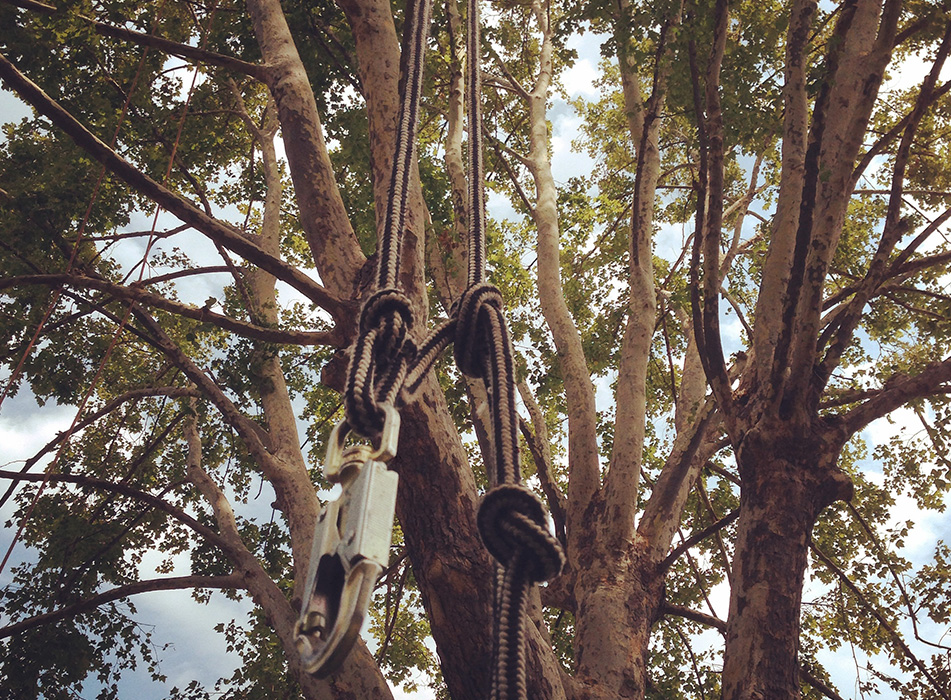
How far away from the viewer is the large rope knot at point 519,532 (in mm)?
1054

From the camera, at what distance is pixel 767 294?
138 inches

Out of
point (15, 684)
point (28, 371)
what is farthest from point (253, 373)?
point (15, 684)

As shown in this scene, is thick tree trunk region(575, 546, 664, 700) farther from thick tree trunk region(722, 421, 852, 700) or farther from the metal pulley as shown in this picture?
the metal pulley

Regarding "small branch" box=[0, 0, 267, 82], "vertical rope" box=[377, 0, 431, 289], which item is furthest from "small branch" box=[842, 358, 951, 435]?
"small branch" box=[0, 0, 267, 82]

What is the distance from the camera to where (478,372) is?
4.65 feet

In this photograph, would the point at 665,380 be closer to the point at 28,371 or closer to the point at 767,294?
the point at 767,294

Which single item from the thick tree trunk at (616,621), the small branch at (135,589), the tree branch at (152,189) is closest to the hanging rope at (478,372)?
the tree branch at (152,189)

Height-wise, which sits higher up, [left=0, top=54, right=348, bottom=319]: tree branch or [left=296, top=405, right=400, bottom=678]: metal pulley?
[left=0, top=54, right=348, bottom=319]: tree branch

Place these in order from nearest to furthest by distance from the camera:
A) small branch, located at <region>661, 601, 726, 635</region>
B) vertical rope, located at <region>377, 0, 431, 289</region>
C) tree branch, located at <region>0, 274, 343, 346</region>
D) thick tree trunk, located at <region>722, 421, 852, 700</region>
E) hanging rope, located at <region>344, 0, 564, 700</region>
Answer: hanging rope, located at <region>344, 0, 564, 700</region> < vertical rope, located at <region>377, 0, 431, 289</region> < thick tree trunk, located at <region>722, 421, 852, 700</region> < tree branch, located at <region>0, 274, 343, 346</region> < small branch, located at <region>661, 601, 726, 635</region>

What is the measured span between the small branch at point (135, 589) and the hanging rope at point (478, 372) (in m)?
3.43

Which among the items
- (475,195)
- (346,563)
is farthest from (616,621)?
(346,563)

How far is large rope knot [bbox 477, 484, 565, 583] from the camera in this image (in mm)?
1054

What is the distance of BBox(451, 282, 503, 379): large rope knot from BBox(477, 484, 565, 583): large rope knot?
0.31 m

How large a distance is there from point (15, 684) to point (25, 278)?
2.97 metres
